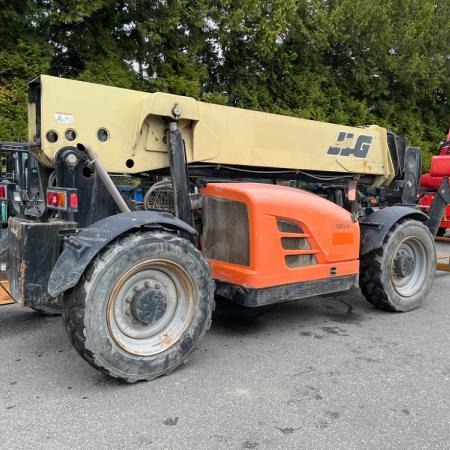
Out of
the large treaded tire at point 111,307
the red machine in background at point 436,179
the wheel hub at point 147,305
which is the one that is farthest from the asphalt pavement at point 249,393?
the red machine in background at point 436,179

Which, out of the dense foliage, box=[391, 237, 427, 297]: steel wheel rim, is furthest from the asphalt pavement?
the dense foliage

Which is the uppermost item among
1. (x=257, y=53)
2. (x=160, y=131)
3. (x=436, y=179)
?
(x=257, y=53)

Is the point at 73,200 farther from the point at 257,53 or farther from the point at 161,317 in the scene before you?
the point at 257,53

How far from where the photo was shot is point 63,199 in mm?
3580

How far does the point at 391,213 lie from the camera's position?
546 cm

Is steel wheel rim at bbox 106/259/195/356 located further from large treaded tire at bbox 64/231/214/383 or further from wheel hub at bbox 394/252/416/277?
wheel hub at bbox 394/252/416/277

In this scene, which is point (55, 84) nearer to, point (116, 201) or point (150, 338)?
point (116, 201)

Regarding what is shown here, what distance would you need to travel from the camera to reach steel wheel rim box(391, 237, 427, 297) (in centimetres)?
551

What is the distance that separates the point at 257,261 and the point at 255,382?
3.28 ft

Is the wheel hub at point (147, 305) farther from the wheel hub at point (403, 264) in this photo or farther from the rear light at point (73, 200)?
the wheel hub at point (403, 264)

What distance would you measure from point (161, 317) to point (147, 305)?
0.57 ft

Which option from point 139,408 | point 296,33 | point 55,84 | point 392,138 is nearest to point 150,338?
point 139,408

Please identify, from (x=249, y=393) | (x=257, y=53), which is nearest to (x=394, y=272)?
(x=249, y=393)

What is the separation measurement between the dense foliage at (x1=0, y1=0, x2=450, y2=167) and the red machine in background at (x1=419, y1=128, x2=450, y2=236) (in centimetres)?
418
